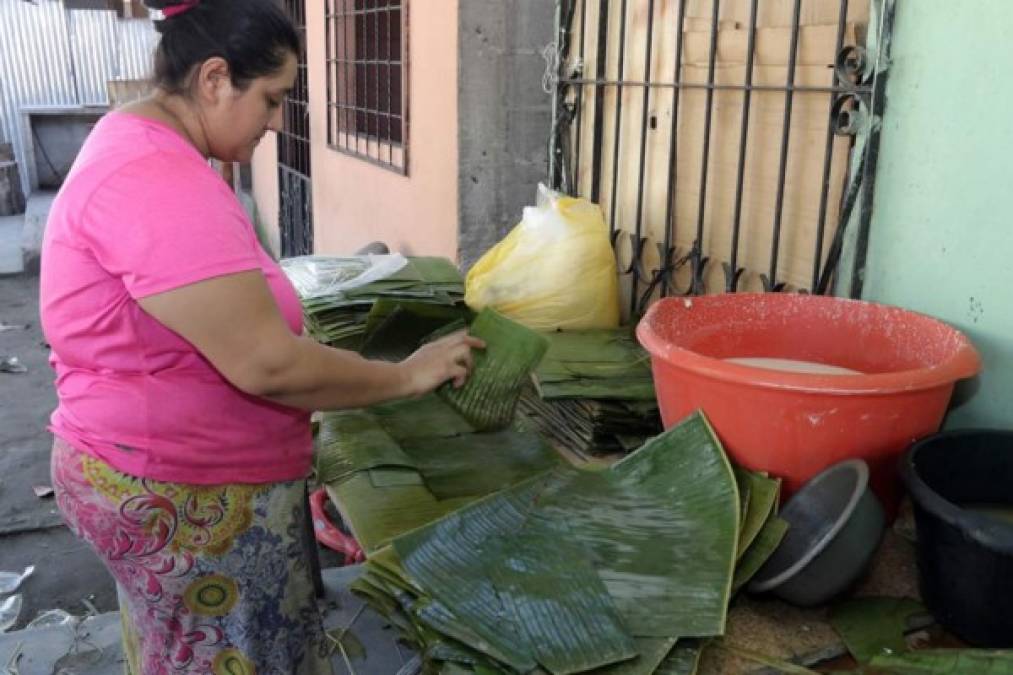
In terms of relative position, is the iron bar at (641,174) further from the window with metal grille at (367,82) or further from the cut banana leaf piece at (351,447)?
the window with metal grille at (367,82)

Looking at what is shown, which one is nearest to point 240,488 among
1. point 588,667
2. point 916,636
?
point 588,667

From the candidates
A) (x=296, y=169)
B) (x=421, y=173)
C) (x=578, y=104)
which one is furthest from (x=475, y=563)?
(x=296, y=169)

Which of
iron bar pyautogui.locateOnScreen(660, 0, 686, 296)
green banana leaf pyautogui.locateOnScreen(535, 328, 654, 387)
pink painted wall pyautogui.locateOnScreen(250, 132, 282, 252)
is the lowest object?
pink painted wall pyautogui.locateOnScreen(250, 132, 282, 252)

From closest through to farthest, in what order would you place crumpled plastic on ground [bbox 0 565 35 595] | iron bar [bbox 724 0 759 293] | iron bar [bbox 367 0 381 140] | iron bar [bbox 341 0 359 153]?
iron bar [bbox 724 0 759 293] → crumpled plastic on ground [bbox 0 565 35 595] → iron bar [bbox 367 0 381 140] → iron bar [bbox 341 0 359 153]

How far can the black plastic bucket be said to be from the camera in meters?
1.17

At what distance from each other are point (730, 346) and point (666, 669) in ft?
2.41

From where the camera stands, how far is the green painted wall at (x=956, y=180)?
1522 millimetres

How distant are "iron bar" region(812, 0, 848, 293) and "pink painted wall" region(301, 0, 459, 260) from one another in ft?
5.10

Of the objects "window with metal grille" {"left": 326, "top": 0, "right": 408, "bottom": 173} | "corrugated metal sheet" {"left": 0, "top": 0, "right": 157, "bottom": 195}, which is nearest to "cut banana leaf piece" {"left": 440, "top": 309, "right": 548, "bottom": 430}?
"window with metal grille" {"left": 326, "top": 0, "right": 408, "bottom": 173}

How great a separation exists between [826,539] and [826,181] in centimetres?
90

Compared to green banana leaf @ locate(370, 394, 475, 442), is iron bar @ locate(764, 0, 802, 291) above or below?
above

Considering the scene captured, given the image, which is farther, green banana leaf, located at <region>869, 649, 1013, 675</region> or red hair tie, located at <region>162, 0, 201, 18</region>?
red hair tie, located at <region>162, 0, 201, 18</region>

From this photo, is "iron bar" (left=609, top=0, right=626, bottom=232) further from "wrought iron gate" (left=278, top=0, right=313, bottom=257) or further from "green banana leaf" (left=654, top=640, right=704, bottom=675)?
"wrought iron gate" (left=278, top=0, right=313, bottom=257)

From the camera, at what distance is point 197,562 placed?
58.6 inches
